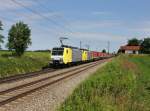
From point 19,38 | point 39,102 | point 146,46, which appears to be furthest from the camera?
point 146,46

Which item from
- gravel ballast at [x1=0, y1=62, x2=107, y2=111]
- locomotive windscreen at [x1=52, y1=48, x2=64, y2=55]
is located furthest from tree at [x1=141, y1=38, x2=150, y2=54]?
gravel ballast at [x1=0, y1=62, x2=107, y2=111]

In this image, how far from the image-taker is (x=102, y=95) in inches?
661

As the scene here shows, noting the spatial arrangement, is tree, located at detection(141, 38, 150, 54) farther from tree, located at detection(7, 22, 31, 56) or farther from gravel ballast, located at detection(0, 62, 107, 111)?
gravel ballast, located at detection(0, 62, 107, 111)

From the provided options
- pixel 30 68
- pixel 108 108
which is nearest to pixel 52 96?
pixel 108 108

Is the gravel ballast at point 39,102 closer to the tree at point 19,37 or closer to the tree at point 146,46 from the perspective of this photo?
the tree at point 19,37

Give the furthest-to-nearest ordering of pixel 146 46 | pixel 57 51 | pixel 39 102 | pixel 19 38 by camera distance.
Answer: pixel 146 46 → pixel 19 38 → pixel 57 51 → pixel 39 102

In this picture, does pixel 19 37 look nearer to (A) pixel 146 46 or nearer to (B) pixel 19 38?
(B) pixel 19 38

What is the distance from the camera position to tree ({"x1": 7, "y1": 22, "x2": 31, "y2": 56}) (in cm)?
8125

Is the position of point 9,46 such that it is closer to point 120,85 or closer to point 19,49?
point 19,49

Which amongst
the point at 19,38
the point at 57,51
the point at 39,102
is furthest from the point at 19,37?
the point at 39,102

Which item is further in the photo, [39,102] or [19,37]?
[19,37]

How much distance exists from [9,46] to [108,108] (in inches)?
2826

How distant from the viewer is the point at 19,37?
84312mm

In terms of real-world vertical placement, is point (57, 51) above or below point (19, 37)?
below
